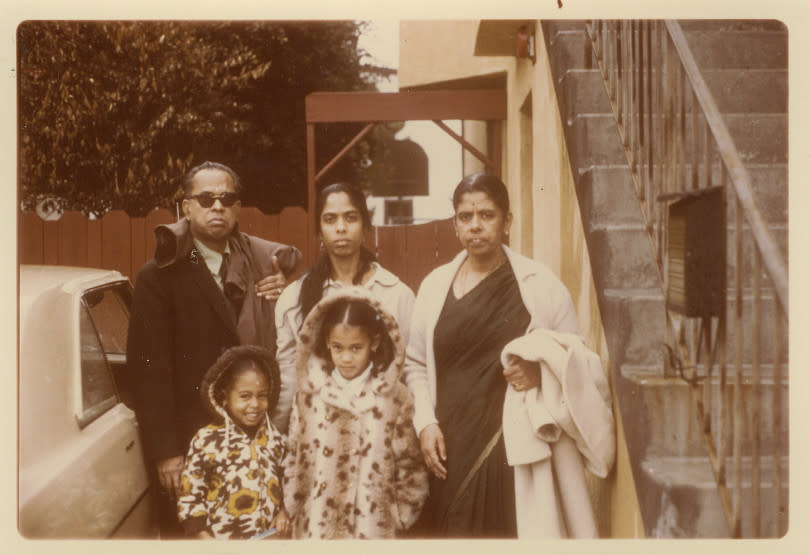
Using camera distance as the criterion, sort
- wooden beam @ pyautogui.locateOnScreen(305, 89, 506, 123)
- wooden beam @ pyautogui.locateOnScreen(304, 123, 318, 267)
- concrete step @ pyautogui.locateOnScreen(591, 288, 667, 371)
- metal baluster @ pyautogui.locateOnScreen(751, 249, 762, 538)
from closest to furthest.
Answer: metal baluster @ pyautogui.locateOnScreen(751, 249, 762, 538)
concrete step @ pyautogui.locateOnScreen(591, 288, 667, 371)
wooden beam @ pyautogui.locateOnScreen(304, 123, 318, 267)
wooden beam @ pyautogui.locateOnScreen(305, 89, 506, 123)

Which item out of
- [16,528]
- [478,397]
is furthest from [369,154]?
[16,528]

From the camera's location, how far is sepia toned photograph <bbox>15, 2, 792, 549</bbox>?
9.95 feet

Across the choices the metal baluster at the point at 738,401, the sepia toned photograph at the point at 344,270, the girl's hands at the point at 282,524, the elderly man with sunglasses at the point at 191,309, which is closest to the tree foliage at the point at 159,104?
the sepia toned photograph at the point at 344,270

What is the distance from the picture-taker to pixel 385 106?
3.57m

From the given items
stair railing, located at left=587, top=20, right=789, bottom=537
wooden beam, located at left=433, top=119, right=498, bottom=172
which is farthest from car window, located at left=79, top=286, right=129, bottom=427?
stair railing, located at left=587, top=20, right=789, bottom=537

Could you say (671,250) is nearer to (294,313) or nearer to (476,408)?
(476,408)

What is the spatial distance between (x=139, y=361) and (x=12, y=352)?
483mm

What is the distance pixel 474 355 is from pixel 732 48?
5.81ft

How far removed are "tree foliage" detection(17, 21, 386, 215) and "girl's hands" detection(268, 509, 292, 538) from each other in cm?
125

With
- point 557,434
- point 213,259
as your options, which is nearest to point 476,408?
point 557,434

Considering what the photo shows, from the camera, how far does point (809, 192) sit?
3215mm

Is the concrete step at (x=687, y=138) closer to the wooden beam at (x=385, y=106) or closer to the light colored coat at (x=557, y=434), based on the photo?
the wooden beam at (x=385, y=106)

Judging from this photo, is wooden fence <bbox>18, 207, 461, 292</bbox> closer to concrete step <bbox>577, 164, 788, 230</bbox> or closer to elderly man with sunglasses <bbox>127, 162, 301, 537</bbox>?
elderly man with sunglasses <bbox>127, 162, 301, 537</bbox>

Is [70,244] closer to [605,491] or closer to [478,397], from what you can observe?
[478,397]
